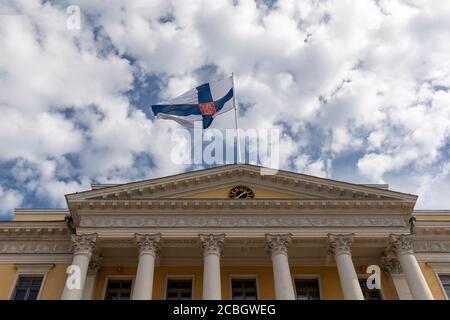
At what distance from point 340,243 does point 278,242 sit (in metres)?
2.91

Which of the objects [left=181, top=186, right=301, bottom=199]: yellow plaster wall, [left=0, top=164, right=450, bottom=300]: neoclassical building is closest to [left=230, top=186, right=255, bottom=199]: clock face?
[left=0, top=164, right=450, bottom=300]: neoclassical building

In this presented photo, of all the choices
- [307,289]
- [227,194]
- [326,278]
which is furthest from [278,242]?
[227,194]

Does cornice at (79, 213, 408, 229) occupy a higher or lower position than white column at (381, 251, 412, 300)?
higher

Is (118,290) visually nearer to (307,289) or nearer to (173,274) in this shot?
(173,274)

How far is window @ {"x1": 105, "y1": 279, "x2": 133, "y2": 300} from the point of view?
22.2 metres

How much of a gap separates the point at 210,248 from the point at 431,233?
11.6 m

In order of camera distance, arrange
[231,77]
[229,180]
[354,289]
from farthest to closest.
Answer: [231,77], [229,180], [354,289]

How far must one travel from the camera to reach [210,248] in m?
21.1

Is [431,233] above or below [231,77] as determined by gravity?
below

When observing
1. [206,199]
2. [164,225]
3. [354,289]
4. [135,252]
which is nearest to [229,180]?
[206,199]

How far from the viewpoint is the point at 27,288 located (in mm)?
22000

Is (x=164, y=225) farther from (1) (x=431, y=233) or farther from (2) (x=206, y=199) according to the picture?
(1) (x=431, y=233)

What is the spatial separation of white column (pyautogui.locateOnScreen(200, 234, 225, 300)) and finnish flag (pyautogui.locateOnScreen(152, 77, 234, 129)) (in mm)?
6801

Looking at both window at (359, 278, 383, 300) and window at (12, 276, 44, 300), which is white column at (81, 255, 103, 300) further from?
window at (359, 278, 383, 300)
